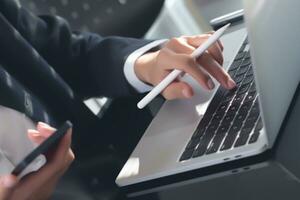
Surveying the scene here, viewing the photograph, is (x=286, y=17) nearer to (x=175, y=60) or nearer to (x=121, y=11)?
(x=175, y=60)

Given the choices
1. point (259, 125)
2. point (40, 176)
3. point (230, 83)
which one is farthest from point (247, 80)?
point (40, 176)

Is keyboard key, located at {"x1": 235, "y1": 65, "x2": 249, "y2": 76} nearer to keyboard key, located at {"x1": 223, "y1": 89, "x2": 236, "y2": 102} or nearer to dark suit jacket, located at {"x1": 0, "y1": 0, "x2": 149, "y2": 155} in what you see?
keyboard key, located at {"x1": 223, "y1": 89, "x2": 236, "y2": 102}

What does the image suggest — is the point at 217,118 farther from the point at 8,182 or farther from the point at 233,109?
the point at 8,182

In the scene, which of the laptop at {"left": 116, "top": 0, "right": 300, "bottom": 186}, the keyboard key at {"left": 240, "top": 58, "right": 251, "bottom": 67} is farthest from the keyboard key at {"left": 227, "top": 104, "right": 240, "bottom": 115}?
the keyboard key at {"left": 240, "top": 58, "right": 251, "bottom": 67}

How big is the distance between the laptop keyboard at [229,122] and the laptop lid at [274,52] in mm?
30

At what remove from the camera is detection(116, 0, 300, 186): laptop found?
0.45 meters

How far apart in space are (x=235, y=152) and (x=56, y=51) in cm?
42

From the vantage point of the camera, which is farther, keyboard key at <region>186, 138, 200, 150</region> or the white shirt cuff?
the white shirt cuff

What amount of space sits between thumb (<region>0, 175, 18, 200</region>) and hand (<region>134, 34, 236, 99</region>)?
0.23 m

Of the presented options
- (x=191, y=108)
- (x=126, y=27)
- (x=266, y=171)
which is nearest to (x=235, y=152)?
(x=266, y=171)

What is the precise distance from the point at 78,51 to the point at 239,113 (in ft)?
1.20

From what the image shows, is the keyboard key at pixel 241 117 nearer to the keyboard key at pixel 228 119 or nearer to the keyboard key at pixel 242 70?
the keyboard key at pixel 228 119

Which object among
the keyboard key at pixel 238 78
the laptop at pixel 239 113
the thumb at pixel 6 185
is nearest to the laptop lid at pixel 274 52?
the laptop at pixel 239 113

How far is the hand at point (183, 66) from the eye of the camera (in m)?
0.62
